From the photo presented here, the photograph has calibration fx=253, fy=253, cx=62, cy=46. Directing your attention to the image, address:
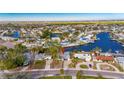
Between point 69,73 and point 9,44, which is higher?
point 9,44

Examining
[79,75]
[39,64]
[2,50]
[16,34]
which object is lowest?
[79,75]

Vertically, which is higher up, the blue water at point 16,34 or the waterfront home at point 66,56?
the blue water at point 16,34

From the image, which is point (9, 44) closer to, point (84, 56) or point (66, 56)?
point (66, 56)

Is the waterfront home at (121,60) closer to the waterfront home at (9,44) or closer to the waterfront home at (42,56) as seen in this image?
the waterfront home at (42,56)

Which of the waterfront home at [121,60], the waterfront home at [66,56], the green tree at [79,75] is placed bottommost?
the green tree at [79,75]

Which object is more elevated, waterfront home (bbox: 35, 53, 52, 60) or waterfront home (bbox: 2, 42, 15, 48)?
waterfront home (bbox: 2, 42, 15, 48)

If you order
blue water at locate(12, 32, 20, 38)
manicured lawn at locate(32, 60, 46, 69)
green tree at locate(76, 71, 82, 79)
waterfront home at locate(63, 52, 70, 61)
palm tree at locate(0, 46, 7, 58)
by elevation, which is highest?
blue water at locate(12, 32, 20, 38)

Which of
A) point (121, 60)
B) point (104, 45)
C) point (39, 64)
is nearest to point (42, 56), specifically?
point (39, 64)

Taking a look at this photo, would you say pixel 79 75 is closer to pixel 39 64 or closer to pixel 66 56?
pixel 66 56

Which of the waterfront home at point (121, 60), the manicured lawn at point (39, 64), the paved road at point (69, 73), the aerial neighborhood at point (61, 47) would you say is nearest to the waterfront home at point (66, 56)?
the aerial neighborhood at point (61, 47)

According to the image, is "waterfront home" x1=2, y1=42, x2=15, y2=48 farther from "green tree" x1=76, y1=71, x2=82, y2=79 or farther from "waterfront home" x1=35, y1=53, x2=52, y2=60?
"green tree" x1=76, y1=71, x2=82, y2=79

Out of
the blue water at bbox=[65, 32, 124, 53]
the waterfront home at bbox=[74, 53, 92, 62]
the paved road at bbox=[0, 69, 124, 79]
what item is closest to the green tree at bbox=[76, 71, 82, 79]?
the paved road at bbox=[0, 69, 124, 79]
